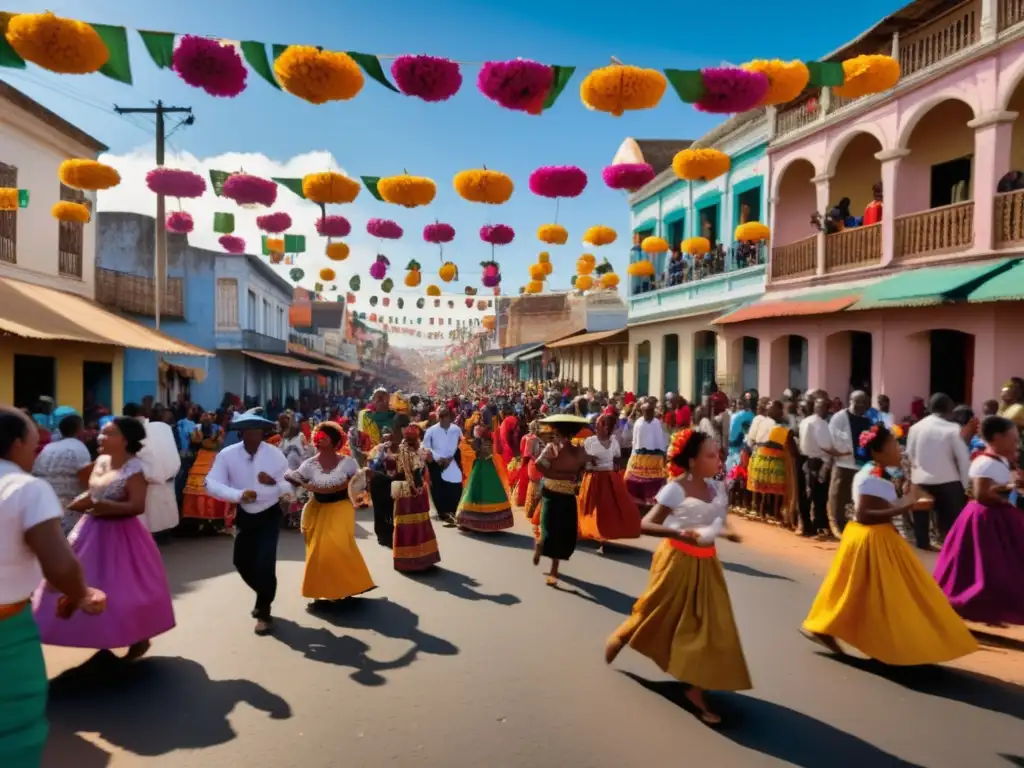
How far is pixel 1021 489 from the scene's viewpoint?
17.8 ft

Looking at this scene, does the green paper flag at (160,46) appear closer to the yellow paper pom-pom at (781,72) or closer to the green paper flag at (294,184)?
the green paper flag at (294,184)

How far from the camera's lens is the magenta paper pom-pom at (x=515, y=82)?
7.64m

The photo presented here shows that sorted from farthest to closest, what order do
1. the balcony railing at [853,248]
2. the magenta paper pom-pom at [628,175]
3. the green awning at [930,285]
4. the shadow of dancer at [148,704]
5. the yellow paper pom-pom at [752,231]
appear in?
the yellow paper pom-pom at [752,231] < the balcony railing at [853,248] < the magenta paper pom-pom at [628,175] < the green awning at [930,285] < the shadow of dancer at [148,704]

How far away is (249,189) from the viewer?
11.4 m

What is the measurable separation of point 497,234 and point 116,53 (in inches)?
395

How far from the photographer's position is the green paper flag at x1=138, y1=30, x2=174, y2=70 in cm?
691

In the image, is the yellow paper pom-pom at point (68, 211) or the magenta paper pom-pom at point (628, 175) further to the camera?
the yellow paper pom-pom at point (68, 211)

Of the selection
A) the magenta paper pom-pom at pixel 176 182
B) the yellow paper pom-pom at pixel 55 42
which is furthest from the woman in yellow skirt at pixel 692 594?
the magenta paper pom-pom at pixel 176 182

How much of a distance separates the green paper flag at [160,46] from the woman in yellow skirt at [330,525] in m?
3.96

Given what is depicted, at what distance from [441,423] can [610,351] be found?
20518 mm

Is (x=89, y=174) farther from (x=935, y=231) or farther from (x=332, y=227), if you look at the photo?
(x=935, y=231)

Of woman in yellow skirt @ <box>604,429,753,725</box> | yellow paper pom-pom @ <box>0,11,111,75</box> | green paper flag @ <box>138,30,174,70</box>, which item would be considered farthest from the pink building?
yellow paper pom-pom @ <box>0,11,111,75</box>

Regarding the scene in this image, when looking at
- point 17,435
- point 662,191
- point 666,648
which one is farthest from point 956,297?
point 662,191

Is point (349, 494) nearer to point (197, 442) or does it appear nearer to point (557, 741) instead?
point (557, 741)
